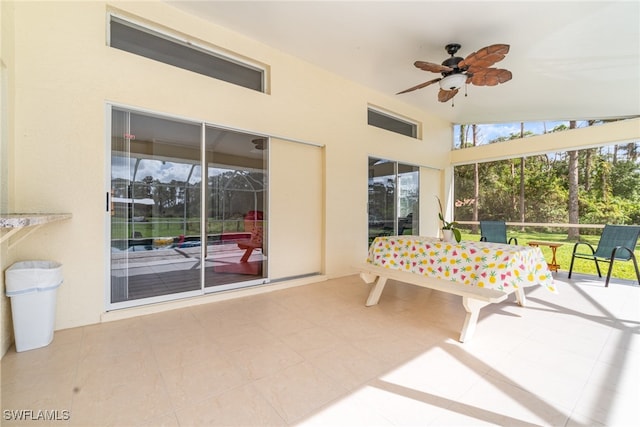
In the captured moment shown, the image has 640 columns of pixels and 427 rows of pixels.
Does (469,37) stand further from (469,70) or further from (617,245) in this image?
(617,245)

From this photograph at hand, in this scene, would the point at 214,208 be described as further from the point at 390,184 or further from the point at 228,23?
the point at 390,184

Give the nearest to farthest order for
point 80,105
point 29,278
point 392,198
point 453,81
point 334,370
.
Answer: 1. point 334,370
2. point 29,278
3. point 80,105
4. point 453,81
5. point 392,198

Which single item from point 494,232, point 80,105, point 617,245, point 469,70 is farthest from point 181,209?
point 617,245

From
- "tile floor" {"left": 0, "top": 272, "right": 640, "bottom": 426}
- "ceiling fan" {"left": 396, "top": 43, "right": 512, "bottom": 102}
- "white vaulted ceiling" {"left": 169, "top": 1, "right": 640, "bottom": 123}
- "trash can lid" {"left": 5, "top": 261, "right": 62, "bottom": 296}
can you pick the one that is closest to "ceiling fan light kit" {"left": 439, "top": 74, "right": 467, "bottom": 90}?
"ceiling fan" {"left": 396, "top": 43, "right": 512, "bottom": 102}

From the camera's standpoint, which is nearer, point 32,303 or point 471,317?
point 32,303

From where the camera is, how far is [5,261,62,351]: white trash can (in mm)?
1954

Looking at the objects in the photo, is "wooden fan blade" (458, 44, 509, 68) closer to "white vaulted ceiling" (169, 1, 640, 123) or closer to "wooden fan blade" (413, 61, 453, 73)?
"wooden fan blade" (413, 61, 453, 73)

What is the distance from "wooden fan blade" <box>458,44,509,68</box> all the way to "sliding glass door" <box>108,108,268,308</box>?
104 inches

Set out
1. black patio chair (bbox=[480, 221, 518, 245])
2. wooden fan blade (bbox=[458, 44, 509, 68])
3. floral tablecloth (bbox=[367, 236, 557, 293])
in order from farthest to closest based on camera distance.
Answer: black patio chair (bbox=[480, 221, 518, 245]) < wooden fan blade (bbox=[458, 44, 509, 68]) < floral tablecloth (bbox=[367, 236, 557, 293])

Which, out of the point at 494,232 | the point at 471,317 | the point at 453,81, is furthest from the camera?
→ the point at 494,232

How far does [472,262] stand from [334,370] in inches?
63.6

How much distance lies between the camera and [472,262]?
2482 mm

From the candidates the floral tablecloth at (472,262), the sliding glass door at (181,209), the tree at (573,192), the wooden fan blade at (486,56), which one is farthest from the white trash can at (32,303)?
the tree at (573,192)

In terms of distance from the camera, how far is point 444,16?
2.98 meters
